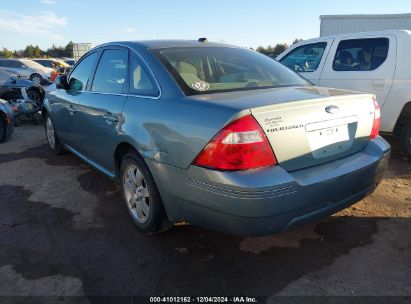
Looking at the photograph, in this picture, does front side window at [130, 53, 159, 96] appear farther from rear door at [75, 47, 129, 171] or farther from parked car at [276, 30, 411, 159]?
parked car at [276, 30, 411, 159]

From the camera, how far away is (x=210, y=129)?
2443 mm

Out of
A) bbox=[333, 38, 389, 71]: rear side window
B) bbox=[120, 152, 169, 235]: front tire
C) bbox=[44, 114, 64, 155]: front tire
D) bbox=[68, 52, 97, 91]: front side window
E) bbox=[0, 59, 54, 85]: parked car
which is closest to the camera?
bbox=[120, 152, 169, 235]: front tire

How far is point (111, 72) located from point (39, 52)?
257ft

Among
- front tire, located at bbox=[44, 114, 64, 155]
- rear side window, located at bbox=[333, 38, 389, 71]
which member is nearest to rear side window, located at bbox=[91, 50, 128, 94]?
front tire, located at bbox=[44, 114, 64, 155]

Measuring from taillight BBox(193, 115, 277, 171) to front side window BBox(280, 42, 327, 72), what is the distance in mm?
4224

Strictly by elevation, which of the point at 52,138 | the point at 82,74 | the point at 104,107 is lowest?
the point at 52,138

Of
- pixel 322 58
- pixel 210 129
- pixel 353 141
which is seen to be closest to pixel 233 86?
pixel 210 129

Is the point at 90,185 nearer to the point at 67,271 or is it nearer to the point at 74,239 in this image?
the point at 74,239

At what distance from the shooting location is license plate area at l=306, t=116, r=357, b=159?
2.61 metres

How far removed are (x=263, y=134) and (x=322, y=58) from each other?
13.9 ft

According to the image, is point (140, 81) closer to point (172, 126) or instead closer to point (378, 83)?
point (172, 126)

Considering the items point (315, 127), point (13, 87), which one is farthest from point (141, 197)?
point (13, 87)

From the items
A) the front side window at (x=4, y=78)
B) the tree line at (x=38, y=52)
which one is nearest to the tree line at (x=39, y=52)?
the tree line at (x=38, y=52)

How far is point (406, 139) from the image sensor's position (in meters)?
5.44
